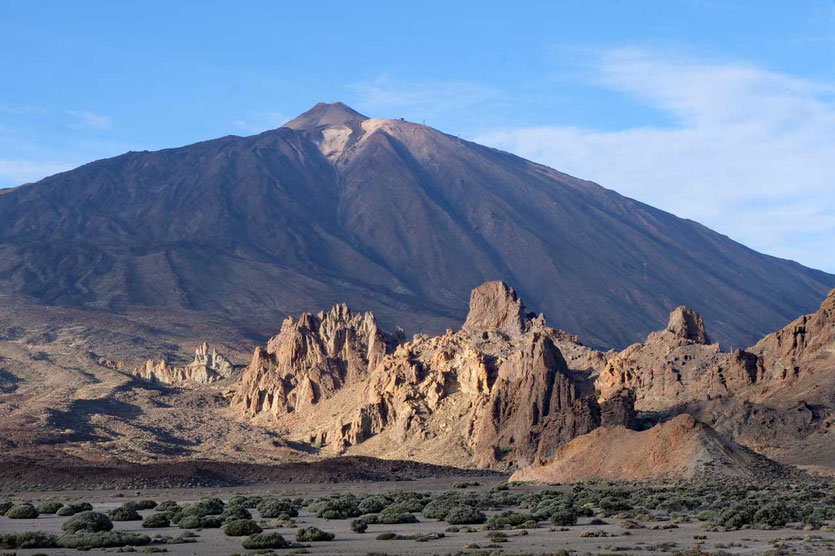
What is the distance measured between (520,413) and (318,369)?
95.5 feet

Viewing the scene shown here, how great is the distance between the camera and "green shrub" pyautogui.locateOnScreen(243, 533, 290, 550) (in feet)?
102

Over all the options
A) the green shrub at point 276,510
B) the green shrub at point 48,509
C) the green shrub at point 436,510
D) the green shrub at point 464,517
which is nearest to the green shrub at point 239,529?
the green shrub at point 276,510

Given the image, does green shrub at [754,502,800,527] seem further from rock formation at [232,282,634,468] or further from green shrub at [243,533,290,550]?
rock formation at [232,282,634,468]

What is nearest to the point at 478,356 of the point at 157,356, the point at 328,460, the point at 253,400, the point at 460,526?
the point at 328,460

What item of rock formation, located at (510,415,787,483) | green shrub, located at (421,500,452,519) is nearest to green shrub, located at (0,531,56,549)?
green shrub, located at (421,500,452,519)

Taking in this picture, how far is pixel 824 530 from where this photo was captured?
3300cm

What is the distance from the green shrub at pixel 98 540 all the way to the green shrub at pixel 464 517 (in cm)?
1047

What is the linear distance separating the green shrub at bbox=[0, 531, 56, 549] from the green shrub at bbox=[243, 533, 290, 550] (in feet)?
17.1

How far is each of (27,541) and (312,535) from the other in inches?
298

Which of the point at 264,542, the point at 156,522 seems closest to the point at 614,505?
the point at 264,542

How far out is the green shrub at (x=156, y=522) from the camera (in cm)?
3812

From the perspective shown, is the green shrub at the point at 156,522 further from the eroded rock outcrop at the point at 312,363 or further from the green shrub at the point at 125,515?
the eroded rock outcrop at the point at 312,363

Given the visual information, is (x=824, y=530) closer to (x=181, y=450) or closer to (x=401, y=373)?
(x=401, y=373)

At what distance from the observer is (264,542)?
31281mm
